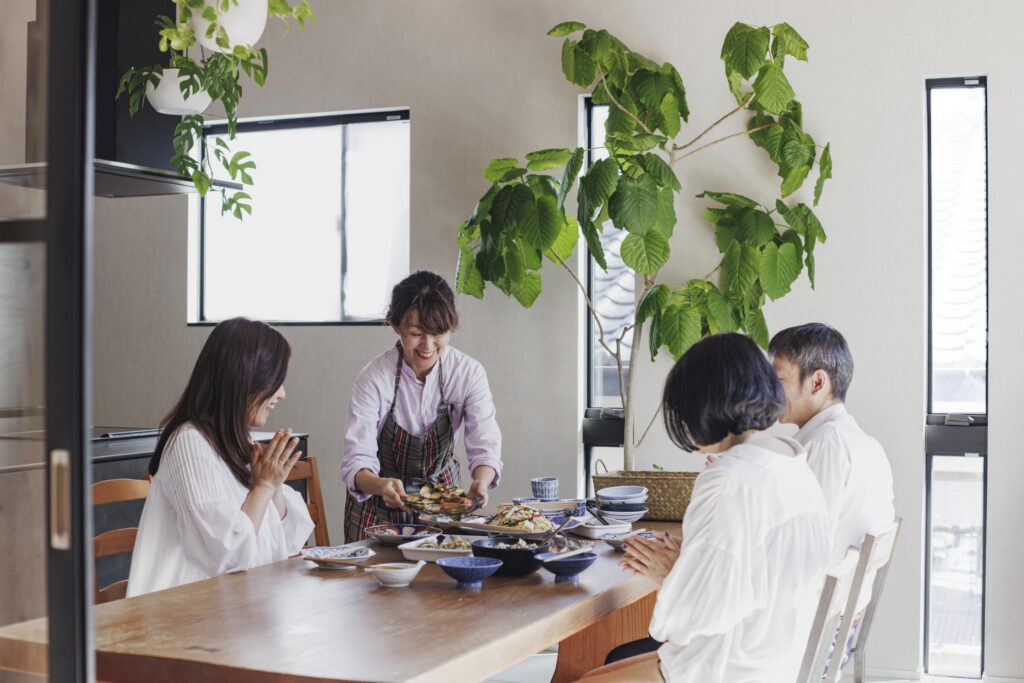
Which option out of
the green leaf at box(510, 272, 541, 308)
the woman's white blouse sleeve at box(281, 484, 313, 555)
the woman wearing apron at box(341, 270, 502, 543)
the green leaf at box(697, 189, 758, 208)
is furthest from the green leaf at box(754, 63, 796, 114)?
the woman's white blouse sleeve at box(281, 484, 313, 555)

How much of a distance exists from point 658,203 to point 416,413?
1169mm

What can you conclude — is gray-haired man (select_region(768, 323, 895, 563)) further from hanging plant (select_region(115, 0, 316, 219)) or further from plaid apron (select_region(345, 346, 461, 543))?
hanging plant (select_region(115, 0, 316, 219))

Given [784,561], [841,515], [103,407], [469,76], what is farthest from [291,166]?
[784,561]

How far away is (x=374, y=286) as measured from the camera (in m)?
5.27

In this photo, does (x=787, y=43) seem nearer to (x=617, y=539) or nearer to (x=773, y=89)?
(x=773, y=89)

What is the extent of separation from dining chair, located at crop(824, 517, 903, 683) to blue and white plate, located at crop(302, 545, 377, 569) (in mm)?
1106

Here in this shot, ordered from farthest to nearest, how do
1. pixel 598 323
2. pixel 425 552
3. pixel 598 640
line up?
pixel 598 323, pixel 598 640, pixel 425 552

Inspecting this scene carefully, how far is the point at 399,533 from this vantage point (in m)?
2.90

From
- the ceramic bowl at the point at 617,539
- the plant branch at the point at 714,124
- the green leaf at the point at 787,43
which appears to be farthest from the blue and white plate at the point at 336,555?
the green leaf at the point at 787,43

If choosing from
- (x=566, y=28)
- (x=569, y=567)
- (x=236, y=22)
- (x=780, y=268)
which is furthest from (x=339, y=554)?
(x=566, y=28)

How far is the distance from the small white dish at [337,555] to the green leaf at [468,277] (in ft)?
6.26

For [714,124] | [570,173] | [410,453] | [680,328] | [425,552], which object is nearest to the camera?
[425,552]

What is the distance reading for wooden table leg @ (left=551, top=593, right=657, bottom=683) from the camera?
132 inches

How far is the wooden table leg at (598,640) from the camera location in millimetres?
3342
